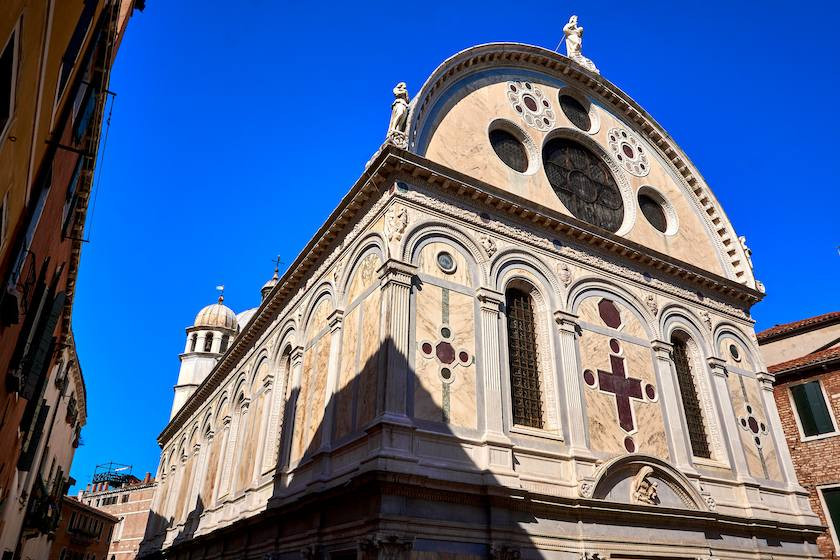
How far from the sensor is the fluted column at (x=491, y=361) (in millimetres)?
11672

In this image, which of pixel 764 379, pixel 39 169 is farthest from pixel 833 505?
pixel 39 169

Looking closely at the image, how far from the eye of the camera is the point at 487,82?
16906 millimetres

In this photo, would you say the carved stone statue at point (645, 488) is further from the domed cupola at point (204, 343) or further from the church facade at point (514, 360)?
the domed cupola at point (204, 343)

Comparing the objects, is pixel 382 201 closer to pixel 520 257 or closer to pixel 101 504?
pixel 520 257

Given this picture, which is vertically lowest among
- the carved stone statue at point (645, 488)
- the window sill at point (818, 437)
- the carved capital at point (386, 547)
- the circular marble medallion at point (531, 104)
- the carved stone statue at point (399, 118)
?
the carved capital at point (386, 547)

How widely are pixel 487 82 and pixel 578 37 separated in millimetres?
6446

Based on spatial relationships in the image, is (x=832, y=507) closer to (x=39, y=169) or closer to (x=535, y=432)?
(x=535, y=432)

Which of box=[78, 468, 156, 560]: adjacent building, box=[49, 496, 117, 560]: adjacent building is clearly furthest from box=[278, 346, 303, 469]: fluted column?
box=[78, 468, 156, 560]: adjacent building

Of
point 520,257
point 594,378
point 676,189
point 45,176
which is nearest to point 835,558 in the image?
point 594,378

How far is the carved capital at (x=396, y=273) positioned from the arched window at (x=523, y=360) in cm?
287

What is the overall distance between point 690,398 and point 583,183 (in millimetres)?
6781

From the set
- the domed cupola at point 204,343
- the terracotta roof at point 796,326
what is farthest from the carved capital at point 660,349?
the domed cupola at point 204,343

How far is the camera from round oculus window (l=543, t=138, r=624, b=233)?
17000 mm

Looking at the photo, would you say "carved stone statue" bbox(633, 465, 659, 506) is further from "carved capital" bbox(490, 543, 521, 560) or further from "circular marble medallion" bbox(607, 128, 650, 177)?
"circular marble medallion" bbox(607, 128, 650, 177)
